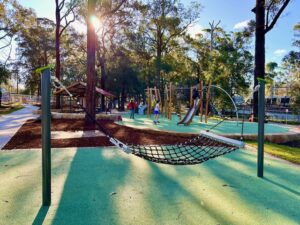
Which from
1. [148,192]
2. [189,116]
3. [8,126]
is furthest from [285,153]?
[8,126]

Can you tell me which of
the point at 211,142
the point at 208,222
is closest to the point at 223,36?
the point at 211,142

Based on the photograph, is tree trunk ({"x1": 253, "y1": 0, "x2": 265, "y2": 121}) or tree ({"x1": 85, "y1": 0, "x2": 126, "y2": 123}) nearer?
tree ({"x1": 85, "y1": 0, "x2": 126, "y2": 123})

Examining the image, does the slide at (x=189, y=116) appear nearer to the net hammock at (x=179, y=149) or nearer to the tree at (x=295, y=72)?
the net hammock at (x=179, y=149)

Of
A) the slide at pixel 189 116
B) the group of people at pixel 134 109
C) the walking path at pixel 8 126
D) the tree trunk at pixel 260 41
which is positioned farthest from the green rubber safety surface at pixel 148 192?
the tree trunk at pixel 260 41

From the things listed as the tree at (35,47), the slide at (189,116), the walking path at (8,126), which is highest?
the tree at (35,47)

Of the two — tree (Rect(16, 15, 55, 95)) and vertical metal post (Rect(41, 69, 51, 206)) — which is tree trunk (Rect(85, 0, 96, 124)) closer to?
vertical metal post (Rect(41, 69, 51, 206))

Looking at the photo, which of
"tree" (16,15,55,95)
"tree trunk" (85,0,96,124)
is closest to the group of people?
"tree trunk" (85,0,96,124)

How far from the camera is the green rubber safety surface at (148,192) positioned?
266 centimetres

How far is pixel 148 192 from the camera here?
3.41 m

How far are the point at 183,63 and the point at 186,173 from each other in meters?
27.0

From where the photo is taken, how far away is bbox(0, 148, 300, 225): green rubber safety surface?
2.66m

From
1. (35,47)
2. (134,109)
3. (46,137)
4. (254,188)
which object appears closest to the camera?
(46,137)

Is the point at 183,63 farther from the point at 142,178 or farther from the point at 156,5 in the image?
the point at 142,178

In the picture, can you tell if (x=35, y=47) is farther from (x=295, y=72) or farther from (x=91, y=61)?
(x=295, y=72)
